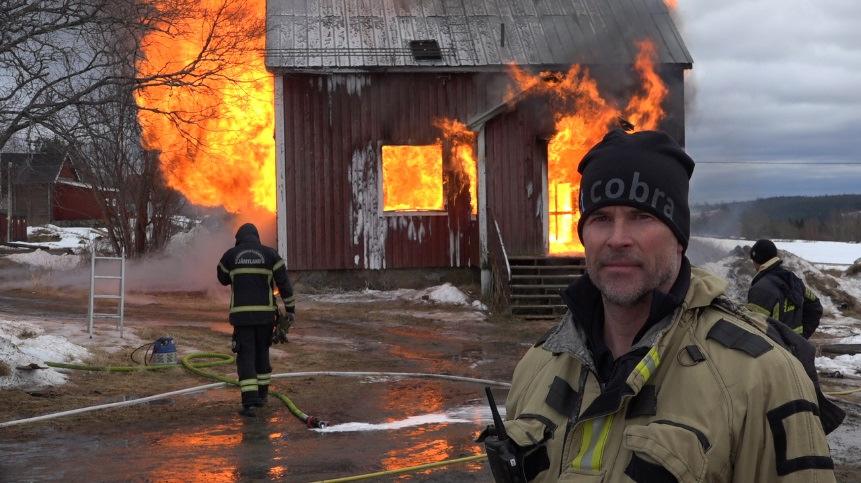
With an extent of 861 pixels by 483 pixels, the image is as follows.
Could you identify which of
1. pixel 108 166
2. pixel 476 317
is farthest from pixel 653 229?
pixel 108 166

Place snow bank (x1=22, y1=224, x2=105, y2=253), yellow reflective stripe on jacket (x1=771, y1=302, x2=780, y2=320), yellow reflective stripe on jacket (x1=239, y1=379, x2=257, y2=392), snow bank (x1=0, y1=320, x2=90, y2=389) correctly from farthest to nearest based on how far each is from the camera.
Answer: snow bank (x1=22, y1=224, x2=105, y2=253)
snow bank (x1=0, y1=320, x2=90, y2=389)
yellow reflective stripe on jacket (x1=239, y1=379, x2=257, y2=392)
yellow reflective stripe on jacket (x1=771, y1=302, x2=780, y2=320)

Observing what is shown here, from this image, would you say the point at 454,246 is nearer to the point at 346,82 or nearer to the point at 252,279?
the point at 346,82

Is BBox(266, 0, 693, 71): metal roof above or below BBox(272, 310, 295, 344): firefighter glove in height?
above

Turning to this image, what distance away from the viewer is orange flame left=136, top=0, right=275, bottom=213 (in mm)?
18781

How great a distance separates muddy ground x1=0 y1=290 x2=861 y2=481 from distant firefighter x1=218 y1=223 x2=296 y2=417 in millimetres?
357

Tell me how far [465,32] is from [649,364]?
18813mm

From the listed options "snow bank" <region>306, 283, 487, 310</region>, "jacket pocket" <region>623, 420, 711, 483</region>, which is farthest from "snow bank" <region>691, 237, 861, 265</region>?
"jacket pocket" <region>623, 420, 711, 483</region>

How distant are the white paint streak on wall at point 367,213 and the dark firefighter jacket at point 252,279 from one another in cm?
1020

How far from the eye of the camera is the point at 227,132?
19359mm

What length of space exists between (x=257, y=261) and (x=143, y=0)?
568 centimetres

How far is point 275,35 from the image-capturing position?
19.2m

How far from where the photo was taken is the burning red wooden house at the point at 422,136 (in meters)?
18.5

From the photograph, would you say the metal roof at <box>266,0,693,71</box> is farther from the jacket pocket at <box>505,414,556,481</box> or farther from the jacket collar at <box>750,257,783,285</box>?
the jacket pocket at <box>505,414,556,481</box>

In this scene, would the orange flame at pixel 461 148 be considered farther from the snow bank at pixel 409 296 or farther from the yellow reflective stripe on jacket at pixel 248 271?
the yellow reflective stripe on jacket at pixel 248 271
